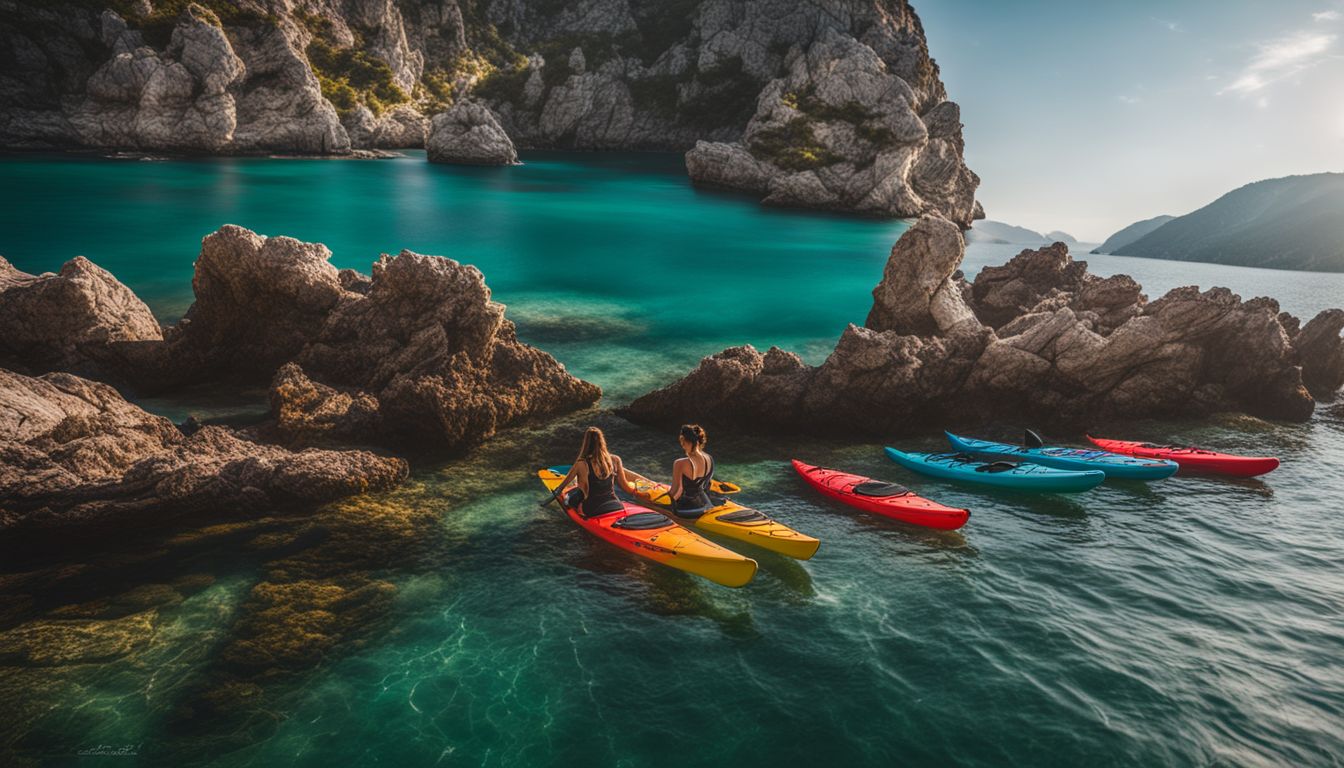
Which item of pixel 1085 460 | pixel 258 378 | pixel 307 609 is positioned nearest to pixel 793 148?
pixel 1085 460

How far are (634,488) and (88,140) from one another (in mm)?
104233

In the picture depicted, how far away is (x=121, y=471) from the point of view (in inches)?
545

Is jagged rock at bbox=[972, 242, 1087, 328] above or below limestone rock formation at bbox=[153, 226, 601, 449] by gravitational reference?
above

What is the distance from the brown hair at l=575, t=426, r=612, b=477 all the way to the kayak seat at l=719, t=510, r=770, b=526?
2.58 metres

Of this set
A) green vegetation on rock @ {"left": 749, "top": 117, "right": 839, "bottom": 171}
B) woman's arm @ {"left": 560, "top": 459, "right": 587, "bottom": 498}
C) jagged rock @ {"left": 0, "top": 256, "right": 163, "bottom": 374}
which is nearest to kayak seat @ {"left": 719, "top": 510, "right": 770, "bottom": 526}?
woman's arm @ {"left": 560, "top": 459, "right": 587, "bottom": 498}

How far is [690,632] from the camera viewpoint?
10992 millimetres

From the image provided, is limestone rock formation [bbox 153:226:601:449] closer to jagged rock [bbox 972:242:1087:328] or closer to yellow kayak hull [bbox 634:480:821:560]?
yellow kayak hull [bbox 634:480:821:560]

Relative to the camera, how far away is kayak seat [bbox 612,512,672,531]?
13070 mm

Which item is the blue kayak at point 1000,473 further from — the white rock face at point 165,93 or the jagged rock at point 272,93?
the jagged rock at point 272,93

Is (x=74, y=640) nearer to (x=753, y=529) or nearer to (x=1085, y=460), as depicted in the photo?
(x=753, y=529)

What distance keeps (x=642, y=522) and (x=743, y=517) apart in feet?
6.82

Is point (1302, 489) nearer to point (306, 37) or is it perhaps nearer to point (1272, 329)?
point (1272, 329)

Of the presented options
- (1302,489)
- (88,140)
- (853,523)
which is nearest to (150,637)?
(853,523)

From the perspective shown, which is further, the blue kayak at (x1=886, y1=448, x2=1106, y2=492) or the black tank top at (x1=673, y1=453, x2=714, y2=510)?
the blue kayak at (x1=886, y1=448, x2=1106, y2=492)
